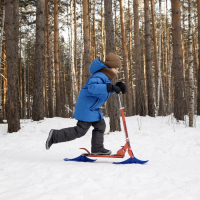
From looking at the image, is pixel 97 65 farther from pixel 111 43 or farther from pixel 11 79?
pixel 11 79

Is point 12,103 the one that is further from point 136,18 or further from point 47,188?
point 136,18

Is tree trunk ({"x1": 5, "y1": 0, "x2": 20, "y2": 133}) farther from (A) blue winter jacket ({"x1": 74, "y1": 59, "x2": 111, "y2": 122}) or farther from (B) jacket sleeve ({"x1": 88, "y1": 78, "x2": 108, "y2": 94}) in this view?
(B) jacket sleeve ({"x1": 88, "y1": 78, "x2": 108, "y2": 94})

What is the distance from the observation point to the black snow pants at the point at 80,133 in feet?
12.7

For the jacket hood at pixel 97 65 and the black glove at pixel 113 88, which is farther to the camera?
the jacket hood at pixel 97 65

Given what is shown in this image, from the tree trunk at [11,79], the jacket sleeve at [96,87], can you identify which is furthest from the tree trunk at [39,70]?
the jacket sleeve at [96,87]

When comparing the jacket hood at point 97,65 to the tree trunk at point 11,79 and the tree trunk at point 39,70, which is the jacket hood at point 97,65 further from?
the tree trunk at point 39,70

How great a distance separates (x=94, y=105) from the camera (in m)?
3.89

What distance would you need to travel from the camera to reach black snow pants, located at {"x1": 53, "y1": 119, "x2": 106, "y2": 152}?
3.87 metres

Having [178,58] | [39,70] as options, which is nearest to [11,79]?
[39,70]

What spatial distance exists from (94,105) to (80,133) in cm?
54

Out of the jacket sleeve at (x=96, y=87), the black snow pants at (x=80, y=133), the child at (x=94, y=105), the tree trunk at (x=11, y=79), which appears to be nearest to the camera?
the jacket sleeve at (x=96, y=87)

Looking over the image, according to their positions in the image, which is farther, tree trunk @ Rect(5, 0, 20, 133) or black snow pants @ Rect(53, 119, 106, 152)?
tree trunk @ Rect(5, 0, 20, 133)

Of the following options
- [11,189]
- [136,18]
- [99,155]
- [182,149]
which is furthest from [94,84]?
[136,18]

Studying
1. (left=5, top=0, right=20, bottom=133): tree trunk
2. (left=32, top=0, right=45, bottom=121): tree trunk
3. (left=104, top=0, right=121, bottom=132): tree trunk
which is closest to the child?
(left=104, top=0, right=121, bottom=132): tree trunk
